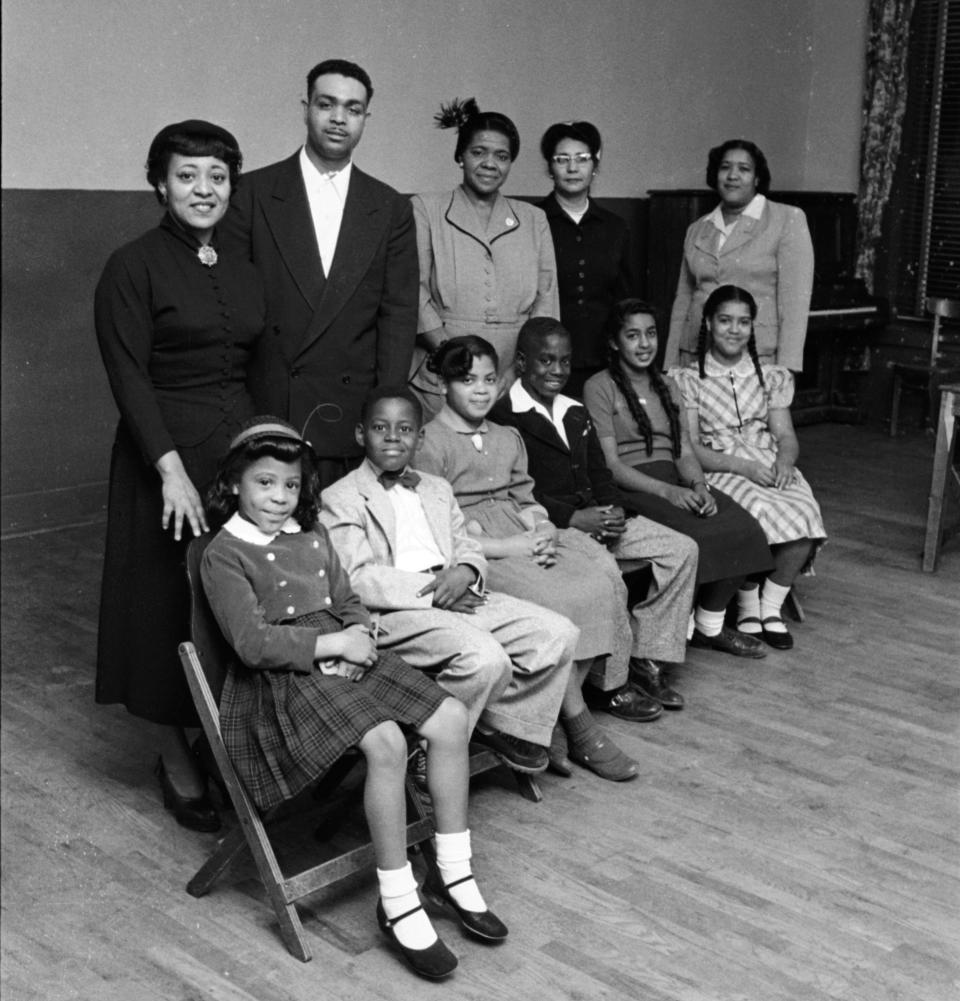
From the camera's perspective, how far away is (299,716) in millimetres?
2324

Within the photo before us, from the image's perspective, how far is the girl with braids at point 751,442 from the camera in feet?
13.8

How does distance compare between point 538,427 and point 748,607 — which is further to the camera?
point 748,607

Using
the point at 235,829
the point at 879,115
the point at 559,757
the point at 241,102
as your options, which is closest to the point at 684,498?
the point at 559,757

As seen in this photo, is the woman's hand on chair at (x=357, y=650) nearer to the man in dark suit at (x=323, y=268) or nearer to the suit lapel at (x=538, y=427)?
the man in dark suit at (x=323, y=268)

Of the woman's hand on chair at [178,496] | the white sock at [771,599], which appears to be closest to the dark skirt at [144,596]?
the woman's hand on chair at [178,496]

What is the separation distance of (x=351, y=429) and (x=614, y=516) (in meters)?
0.88

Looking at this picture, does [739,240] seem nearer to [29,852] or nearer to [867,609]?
[867,609]

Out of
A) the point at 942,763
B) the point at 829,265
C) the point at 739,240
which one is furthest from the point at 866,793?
the point at 829,265

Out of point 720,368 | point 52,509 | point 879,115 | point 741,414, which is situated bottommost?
point 52,509

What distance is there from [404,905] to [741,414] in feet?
8.30

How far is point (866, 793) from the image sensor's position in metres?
3.10

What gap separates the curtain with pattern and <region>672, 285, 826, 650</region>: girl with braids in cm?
420

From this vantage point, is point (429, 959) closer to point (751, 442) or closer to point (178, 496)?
point (178, 496)

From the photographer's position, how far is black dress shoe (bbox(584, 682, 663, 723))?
356 cm
